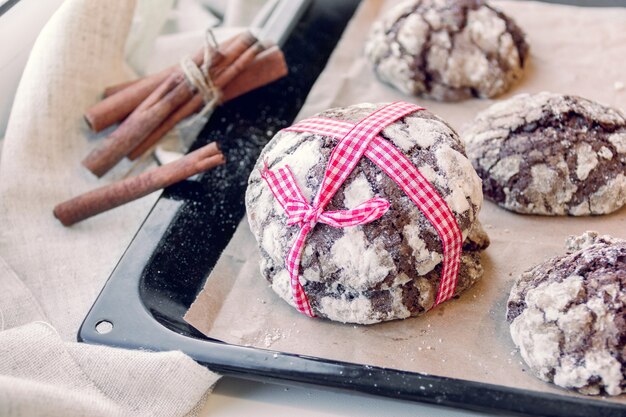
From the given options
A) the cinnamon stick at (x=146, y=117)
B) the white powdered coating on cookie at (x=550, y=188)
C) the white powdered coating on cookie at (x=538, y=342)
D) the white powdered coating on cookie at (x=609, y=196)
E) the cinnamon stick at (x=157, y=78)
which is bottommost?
the white powdered coating on cookie at (x=609, y=196)

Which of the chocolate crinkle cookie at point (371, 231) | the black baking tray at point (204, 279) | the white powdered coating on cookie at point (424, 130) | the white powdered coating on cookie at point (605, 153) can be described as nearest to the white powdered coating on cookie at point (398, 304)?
the chocolate crinkle cookie at point (371, 231)

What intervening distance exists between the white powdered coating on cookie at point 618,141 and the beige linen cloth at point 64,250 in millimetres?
852

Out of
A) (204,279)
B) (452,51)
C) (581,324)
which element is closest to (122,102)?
(204,279)

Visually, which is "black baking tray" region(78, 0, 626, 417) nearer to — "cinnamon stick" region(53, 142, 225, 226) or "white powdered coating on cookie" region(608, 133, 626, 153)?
"cinnamon stick" region(53, 142, 225, 226)

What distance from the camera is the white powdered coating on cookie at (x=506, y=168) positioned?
148 centimetres

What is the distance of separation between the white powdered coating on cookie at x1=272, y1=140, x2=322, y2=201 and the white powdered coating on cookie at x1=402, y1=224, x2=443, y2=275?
16 cm

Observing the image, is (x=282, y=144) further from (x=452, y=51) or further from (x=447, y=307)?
(x=452, y=51)

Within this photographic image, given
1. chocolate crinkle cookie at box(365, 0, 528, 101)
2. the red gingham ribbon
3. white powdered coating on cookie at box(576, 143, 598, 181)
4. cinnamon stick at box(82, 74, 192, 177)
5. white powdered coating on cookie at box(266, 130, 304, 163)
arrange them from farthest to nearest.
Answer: chocolate crinkle cookie at box(365, 0, 528, 101) → cinnamon stick at box(82, 74, 192, 177) → white powdered coating on cookie at box(576, 143, 598, 181) → white powdered coating on cookie at box(266, 130, 304, 163) → the red gingham ribbon

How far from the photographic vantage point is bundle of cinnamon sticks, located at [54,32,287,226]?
157 centimetres

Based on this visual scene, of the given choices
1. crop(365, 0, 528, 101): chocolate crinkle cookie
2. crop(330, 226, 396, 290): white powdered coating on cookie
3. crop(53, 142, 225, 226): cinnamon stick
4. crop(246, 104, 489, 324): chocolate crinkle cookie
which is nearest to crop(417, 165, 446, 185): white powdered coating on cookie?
crop(246, 104, 489, 324): chocolate crinkle cookie

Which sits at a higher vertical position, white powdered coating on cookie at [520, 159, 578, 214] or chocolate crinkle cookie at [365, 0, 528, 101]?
chocolate crinkle cookie at [365, 0, 528, 101]

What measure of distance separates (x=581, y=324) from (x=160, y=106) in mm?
1007

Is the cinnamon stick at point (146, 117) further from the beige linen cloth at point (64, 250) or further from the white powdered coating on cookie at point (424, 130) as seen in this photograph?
the white powdered coating on cookie at point (424, 130)

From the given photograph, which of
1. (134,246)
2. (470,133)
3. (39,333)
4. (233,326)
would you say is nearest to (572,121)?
(470,133)
